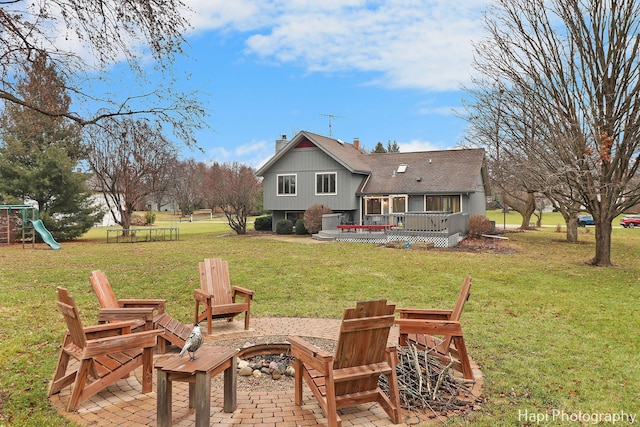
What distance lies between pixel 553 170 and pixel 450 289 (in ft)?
26.3

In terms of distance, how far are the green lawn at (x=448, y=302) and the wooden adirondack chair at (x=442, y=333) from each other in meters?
0.40

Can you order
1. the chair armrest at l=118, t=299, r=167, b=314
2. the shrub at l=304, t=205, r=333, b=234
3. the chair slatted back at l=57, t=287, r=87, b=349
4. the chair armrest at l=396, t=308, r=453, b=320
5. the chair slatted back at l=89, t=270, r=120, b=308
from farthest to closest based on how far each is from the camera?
the shrub at l=304, t=205, r=333, b=234 → the chair armrest at l=118, t=299, r=167, b=314 → the chair armrest at l=396, t=308, r=453, b=320 → the chair slatted back at l=89, t=270, r=120, b=308 → the chair slatted back at l=57, t=287, r=87, b=349

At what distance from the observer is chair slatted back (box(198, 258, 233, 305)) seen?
6828mm

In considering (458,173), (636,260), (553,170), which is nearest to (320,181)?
(458,173)

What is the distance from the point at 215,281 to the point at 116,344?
280 centimetres

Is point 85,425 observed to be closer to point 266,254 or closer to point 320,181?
point 266,254

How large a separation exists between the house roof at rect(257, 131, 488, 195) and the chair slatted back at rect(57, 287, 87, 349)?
22752 millimetres

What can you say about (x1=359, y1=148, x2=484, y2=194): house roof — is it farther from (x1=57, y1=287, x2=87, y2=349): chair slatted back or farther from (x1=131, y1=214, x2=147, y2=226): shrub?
(x1=131, y1=214, x2=147, y2=226): shrub

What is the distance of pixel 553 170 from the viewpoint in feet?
50.6

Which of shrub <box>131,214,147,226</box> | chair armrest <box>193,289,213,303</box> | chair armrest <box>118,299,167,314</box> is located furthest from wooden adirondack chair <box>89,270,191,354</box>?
shrub <box>131,214,147,226</box>

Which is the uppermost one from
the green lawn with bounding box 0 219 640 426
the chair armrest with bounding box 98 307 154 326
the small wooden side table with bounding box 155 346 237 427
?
the chair armrest with bounding box 98 307 154 326

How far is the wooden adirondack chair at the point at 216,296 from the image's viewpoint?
6465 millimetres

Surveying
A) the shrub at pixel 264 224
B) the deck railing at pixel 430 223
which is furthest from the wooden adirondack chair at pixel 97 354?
the shrub at pixel 264 224

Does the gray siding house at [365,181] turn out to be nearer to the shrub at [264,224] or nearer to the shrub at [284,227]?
the shrub at [284,227]
